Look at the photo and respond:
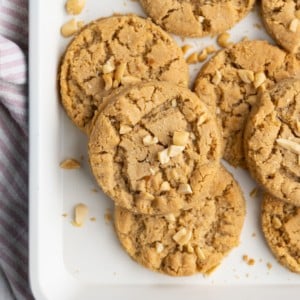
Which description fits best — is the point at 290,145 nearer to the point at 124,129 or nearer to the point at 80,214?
the point at 124,129

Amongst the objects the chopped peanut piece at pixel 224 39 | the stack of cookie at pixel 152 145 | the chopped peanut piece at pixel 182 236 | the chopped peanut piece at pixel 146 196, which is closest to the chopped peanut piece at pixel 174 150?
the stack of cookie at pixel 152 145

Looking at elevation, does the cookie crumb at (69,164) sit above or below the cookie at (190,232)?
above

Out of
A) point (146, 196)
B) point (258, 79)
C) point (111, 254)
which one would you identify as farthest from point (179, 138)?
point (111, 254)

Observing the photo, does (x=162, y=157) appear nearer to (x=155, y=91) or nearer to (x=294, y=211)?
(x=155, y=91)

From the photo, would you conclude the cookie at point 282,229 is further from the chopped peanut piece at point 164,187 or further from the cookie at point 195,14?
the cookie at point 195,14

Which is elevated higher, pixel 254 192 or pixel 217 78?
pixel 217 78

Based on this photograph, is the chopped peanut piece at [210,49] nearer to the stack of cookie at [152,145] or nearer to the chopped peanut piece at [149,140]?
the stack of cookie at [152,145]

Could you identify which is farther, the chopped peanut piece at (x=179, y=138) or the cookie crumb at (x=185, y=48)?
the cookie crumb at (x=185, y=48)

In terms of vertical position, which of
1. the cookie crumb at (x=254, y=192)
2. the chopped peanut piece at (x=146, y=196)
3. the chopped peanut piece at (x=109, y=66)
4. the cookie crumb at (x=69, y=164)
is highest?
the chopped peanut piece at (x=109, y=66)
